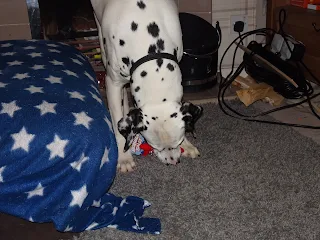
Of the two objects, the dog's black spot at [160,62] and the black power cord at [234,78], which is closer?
the dog's black spot at [160,62]

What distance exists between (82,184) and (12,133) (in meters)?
0.32

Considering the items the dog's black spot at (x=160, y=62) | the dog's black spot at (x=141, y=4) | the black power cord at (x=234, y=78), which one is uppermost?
the dog's black spot at (x=141, y=4)

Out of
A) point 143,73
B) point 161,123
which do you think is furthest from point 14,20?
point 161,123

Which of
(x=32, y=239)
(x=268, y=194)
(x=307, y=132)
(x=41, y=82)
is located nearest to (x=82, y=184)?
(x=32, y=239)

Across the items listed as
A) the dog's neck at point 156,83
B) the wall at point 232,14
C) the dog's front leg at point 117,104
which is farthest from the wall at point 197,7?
the dog's neck at point 156,83

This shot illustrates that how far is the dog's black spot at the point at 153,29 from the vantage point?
1.92 meters

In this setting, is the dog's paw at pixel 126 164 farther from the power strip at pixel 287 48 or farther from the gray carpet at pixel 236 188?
the power strip at pixel 287 48

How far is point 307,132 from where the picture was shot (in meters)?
2.52

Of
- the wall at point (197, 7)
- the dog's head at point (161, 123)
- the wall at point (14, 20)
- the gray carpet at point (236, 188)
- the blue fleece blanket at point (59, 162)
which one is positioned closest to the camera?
the blue fleece blanket at point (59, 162)

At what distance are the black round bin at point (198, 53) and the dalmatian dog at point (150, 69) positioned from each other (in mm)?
957

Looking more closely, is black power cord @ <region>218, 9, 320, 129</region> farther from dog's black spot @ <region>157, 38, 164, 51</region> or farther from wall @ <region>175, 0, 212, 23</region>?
dog's black spot @ <region>157, 38, 164, 51</region>

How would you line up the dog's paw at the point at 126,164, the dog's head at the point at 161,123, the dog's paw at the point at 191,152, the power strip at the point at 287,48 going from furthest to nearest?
the power strip at the point at 287,48
the dog's paw at the point at 191,152
the dog's paw at the point at 126,164
the dog's head at the point at 161,123

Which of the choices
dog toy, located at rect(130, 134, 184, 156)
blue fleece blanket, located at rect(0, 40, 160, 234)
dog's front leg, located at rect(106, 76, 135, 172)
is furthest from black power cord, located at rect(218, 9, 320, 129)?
blue fleece blanket, located at rect(0, 40, 160, 234)

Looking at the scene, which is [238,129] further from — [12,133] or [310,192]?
[12,133]
